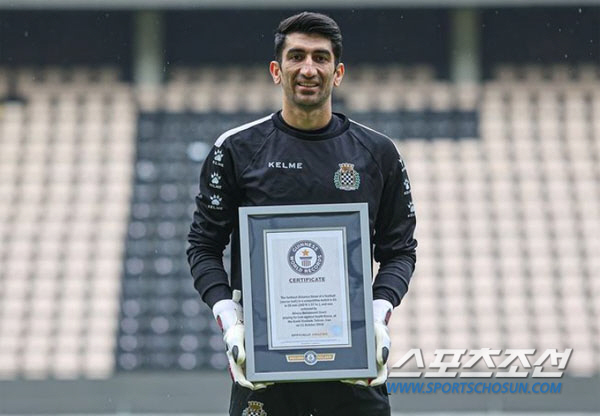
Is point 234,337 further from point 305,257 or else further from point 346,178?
point 346,178

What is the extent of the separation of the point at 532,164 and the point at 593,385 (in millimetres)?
1841

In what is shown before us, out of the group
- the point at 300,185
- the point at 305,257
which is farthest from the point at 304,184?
the point at 305,257

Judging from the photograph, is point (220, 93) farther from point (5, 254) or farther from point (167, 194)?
point (5, 254)

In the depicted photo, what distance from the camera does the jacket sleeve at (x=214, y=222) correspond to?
6.07ft

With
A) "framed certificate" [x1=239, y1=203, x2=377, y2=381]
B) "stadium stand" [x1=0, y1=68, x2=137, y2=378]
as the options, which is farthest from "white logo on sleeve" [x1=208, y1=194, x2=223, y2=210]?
"stadium stand" [x1=0, y1=68, x2=137, y2=378]

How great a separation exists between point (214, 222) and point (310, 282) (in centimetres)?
24

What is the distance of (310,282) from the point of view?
1735 millimetres

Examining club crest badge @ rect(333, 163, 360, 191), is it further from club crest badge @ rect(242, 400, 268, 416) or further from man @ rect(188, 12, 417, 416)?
club crest badge @ rect(242, 400, 268, 416)

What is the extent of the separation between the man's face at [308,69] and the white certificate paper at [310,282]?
0.24m

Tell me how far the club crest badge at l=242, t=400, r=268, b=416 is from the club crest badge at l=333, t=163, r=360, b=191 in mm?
391

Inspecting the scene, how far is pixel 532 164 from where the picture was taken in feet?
24.6

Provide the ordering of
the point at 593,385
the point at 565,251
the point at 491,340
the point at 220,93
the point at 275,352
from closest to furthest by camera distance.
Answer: the point at 275,352 < the point at 593,385 < the point at 491,340 < the point at 565,251 < the point at 220,93

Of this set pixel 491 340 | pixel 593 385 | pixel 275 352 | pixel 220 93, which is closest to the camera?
pixel 275 352

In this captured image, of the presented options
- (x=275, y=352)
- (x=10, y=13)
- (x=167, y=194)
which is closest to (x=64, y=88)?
(x=10, y=13)
